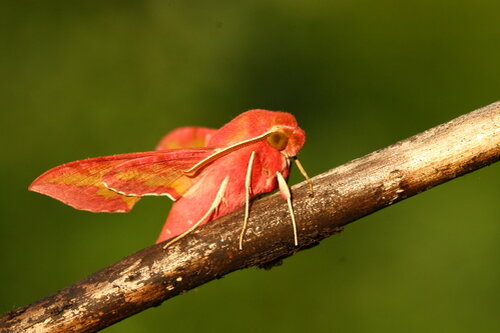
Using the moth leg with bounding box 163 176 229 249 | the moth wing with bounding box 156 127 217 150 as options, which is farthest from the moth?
the moth wing with bounding box 156 127 217 150

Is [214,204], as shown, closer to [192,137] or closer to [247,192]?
[247,192]

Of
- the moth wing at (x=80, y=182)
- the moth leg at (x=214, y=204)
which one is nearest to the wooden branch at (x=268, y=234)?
the moth leg at (x=214, y=204)

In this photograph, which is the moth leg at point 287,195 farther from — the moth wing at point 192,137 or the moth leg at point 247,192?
the moth wing at point 192,137

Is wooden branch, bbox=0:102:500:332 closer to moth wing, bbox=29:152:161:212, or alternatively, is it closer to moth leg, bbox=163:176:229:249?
moth leg, bbox=163:176:229:249

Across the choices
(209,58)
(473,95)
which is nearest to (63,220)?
(209,58)

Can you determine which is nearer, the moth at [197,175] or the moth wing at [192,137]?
the moth at [197,175]

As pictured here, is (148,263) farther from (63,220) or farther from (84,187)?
(63,220)
